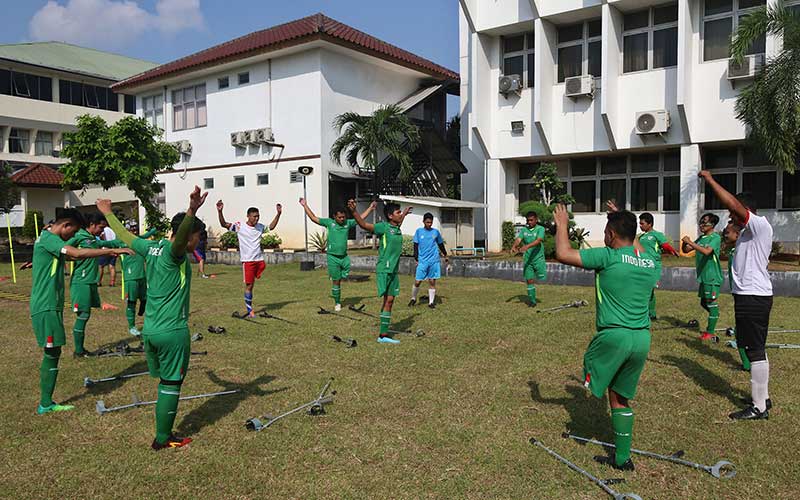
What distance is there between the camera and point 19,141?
41781 mm

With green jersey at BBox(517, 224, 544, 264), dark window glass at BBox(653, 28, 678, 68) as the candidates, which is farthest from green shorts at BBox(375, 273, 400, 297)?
dark window glass at BBox(653, 28, 678, 68)

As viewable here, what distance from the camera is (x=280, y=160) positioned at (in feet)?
85.4

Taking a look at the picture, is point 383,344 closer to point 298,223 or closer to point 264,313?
point 264,313

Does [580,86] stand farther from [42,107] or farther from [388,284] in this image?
[42,107]

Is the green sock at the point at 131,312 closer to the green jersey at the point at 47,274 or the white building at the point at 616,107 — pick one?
the green jersey at the point at 47,274

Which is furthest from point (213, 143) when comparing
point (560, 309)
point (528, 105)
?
point (560, 309)

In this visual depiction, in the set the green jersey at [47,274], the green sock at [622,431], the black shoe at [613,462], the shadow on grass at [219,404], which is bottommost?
the black shoe at [613,462]

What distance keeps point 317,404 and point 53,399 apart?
3042 millimetres

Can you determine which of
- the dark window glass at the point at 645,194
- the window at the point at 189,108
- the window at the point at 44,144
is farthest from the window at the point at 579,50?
the window at the point at 44,144

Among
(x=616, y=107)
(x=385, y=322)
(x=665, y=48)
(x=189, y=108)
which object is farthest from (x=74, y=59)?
(x=385, y=322)

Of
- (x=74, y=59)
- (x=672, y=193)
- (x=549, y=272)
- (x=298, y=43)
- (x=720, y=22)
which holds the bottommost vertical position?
(x=549, y=272)

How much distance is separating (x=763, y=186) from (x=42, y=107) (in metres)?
43.3

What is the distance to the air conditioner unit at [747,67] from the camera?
18.1 metres

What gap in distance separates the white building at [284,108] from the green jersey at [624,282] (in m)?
20.5
